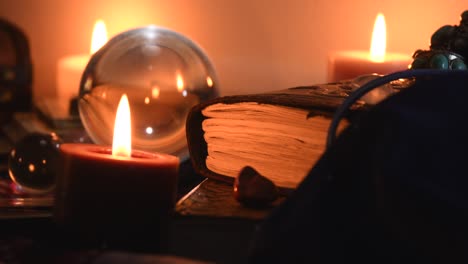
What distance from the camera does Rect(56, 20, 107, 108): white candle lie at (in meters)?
1.32

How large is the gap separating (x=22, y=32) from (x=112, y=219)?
843 mm

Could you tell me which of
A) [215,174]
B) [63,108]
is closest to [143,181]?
[215,174]

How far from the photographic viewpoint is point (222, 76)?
1.45 m

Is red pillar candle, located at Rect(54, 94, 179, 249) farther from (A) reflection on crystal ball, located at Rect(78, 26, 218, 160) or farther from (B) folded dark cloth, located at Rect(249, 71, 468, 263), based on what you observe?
(A) reflection on crystal ball, located at Rect(78, 26, 218, 160)

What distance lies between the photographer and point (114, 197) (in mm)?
669

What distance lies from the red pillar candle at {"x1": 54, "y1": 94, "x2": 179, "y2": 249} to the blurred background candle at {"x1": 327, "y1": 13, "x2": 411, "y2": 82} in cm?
51

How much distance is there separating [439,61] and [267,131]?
188 millimetres

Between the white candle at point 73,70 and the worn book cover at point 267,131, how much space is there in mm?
541

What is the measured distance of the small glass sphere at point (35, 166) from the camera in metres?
0.91

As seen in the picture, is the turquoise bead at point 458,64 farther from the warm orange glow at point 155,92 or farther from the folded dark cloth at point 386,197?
the warm orange glow at point 155,92

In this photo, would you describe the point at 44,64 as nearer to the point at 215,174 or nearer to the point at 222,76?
the point at 222,76

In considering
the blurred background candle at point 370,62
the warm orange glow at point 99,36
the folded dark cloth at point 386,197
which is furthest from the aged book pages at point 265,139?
the warm orange glow at point 99,36

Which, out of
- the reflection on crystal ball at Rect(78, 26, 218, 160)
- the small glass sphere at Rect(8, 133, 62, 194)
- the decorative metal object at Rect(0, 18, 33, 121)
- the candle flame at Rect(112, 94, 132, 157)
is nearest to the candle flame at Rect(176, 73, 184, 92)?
the reflection on crystal ball at Rect(78, 26, 218, 160)

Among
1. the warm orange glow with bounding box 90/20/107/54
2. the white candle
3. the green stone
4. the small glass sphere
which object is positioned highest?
the green stone
